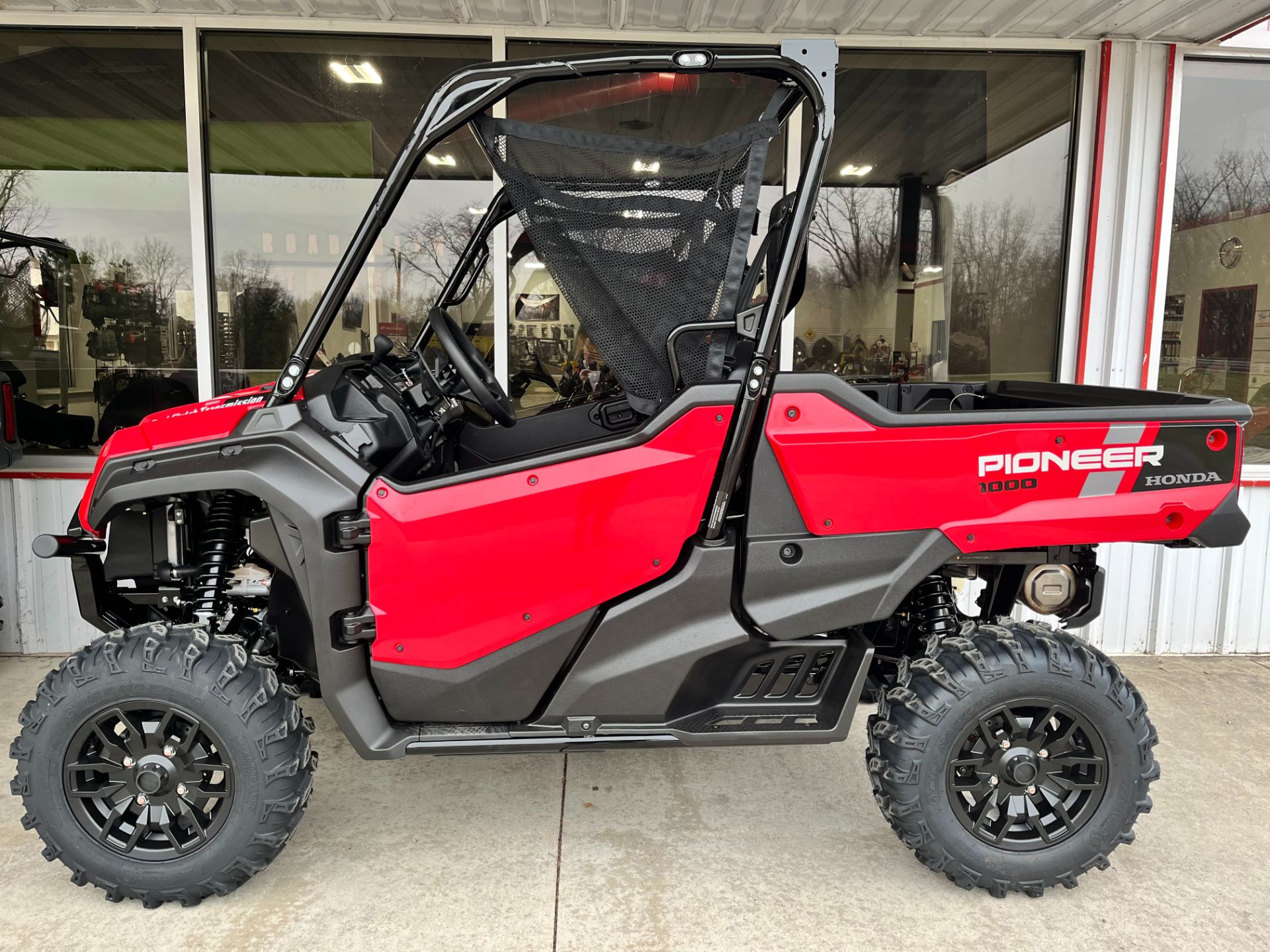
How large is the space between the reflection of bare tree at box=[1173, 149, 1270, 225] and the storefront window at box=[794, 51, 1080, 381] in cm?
59

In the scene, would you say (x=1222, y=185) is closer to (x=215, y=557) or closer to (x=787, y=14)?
(x=787, y=14)

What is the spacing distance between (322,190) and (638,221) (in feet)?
11.0

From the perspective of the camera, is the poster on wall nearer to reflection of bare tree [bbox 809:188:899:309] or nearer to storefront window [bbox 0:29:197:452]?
reflection of bare tree [bbox 809:188:899:309]

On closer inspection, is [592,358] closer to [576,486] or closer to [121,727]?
[576,486]

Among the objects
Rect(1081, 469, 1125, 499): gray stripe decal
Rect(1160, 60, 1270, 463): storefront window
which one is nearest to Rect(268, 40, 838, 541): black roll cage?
Rect(1081, 469, 1125, 499): gray stripe decal

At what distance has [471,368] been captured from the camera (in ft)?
8.38

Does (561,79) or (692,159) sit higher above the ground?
(561,79)

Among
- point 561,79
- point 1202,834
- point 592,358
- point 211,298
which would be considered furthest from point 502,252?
point 1202,834

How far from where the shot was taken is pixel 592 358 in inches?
193

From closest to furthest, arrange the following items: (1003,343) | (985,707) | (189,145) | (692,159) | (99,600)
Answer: (692,159)
(985,707)
(99,600)
(189,145)
(1003,343)

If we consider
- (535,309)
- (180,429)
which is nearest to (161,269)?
(535,309)

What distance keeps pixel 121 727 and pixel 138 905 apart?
554 mm

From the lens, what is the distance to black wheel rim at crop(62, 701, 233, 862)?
2.37 meters

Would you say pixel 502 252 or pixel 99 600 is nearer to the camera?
pixel 99 600
